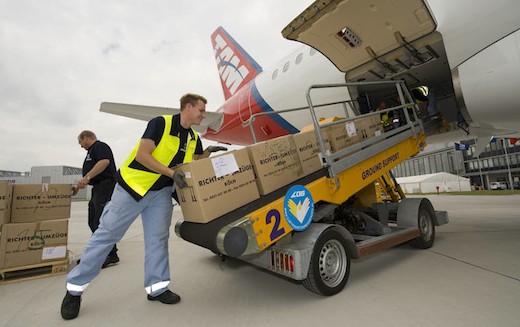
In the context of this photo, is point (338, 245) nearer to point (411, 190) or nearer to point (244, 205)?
point (244, 205)

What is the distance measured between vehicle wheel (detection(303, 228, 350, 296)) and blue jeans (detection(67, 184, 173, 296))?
49.3 inches

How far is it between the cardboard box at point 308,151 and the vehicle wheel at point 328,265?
2.11 ft

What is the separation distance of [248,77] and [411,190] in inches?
1128

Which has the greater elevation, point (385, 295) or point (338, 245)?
point (338, 245)

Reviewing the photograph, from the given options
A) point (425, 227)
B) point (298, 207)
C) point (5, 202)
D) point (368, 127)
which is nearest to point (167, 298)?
point (298, 207)

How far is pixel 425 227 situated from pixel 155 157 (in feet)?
11.6

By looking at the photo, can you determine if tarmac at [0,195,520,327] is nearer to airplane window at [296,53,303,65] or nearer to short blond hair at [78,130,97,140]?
short blond hair at [78,130,97,140]

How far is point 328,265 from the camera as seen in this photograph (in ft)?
7.97

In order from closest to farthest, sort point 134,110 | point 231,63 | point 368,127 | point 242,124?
point 368,127, point 134,110, point 242,124, point 231,63

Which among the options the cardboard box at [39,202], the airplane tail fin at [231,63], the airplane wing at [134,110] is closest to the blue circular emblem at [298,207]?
the cardboard box at [39,202]

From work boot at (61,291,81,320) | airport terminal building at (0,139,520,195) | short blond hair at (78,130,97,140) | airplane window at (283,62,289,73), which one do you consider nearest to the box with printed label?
work boot at (61,291,81,320)

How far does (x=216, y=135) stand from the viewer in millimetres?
10109

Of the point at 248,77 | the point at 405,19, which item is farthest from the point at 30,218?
the point at 248,77

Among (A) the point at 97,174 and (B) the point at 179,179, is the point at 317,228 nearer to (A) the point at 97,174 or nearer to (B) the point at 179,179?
(B) the point at 179,179
